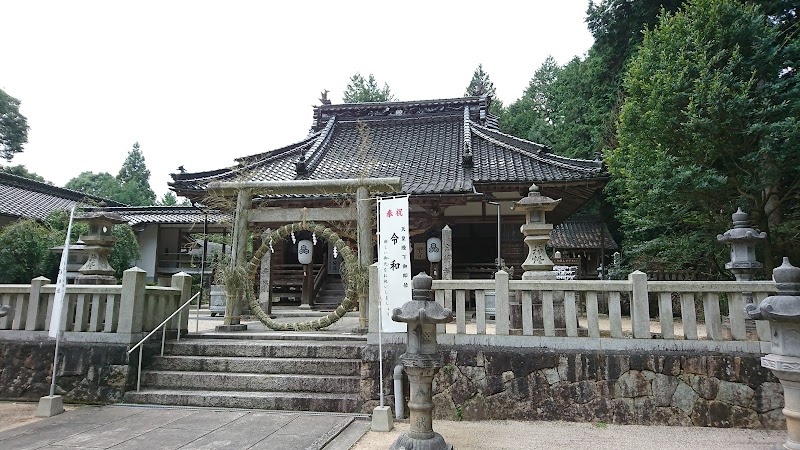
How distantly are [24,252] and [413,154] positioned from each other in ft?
44.5

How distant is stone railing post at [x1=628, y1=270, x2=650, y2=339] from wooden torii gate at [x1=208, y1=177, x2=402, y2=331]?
472 cm

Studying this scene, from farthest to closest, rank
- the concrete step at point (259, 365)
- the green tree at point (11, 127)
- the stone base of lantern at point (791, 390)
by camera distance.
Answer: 1. the green tree at point (11, 127)
2. the concrete step at point (259, 365)
3. the stone base of lantern at point (791, 390)

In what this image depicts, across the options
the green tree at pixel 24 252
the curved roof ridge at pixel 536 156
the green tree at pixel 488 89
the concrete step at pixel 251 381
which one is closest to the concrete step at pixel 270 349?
the concrete step at pixel 251 381

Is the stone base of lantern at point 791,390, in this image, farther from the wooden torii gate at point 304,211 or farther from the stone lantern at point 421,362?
the wooden torii gate at point 304,211

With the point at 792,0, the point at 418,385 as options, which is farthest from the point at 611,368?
the point at 792,0

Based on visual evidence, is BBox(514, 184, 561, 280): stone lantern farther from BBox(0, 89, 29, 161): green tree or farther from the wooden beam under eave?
BBox(0, 89, 29, 161): green tree

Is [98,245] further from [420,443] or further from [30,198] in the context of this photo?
[30,198]

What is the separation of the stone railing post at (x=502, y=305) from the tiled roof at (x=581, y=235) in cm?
1729

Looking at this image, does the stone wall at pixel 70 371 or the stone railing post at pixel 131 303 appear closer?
the stone wall at pixel 70 371

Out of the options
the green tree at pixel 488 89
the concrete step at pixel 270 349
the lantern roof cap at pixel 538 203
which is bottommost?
the concrete step at pixel 270 349

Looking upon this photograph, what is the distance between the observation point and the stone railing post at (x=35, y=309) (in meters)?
7.51

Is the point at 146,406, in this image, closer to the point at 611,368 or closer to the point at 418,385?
the point at 418,385

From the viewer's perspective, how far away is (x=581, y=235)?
77.8 ft

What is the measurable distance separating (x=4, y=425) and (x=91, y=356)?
144cm
